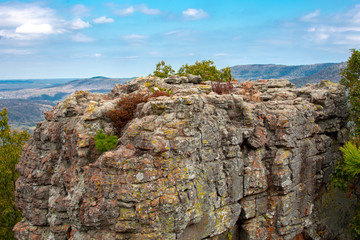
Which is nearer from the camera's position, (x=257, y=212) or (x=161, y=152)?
(x=161, y=152)

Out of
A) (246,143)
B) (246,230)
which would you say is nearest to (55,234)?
(246,230)

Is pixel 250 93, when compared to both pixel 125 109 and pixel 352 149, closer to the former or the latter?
pixel 352 149

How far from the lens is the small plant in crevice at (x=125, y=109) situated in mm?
19250

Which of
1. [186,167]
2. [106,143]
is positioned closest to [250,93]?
[186,167]

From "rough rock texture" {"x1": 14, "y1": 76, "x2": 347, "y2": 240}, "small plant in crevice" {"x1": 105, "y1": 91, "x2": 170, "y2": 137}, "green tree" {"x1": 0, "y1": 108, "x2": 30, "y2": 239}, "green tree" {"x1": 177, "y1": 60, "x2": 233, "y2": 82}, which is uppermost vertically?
"green tree" {"x1": 177, "y1": 60, "x2": 233, "y2": 82}

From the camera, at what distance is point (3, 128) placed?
41938 mm

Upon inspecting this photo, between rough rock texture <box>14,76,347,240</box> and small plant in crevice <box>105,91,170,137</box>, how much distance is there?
0.54 meters

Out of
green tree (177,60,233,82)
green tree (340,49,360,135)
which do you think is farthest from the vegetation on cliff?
green tree (340,49,360,135)

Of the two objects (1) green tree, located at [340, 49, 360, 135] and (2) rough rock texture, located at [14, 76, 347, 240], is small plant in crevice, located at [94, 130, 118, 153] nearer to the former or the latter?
(2) rough rock texture, located at [14, 76, 347, 240]

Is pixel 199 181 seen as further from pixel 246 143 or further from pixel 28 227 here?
pixel 28 227

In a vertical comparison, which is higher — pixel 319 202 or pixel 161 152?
pixel 161 152

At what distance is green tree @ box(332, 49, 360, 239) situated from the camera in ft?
71.1

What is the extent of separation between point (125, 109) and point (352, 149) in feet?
54.0

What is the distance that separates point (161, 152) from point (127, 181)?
7.70 feet
